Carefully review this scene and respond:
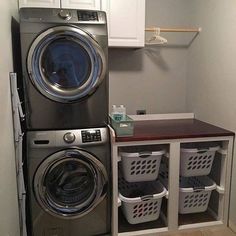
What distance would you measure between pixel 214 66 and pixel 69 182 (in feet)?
5.51

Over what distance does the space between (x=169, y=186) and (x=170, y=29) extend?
1.57 meters

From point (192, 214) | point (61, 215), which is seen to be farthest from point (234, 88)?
point (61, 215)

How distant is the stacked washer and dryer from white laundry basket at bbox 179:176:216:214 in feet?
2.32

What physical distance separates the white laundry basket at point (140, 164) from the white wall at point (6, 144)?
87 cm

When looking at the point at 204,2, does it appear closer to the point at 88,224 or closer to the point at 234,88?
the point at 234,88

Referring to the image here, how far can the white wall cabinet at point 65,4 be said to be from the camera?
7.18 feet

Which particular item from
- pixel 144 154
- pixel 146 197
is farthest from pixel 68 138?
pixel 146 197

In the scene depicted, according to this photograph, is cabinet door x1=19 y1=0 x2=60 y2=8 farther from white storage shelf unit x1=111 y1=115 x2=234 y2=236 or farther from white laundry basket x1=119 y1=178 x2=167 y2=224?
white laundry basket x1=119 y1=178 x2=167 y2=224

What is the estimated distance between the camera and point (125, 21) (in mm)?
2402

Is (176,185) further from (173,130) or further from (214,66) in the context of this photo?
(214,66)

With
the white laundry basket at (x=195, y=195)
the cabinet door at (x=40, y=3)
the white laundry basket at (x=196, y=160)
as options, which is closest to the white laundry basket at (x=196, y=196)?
the white laundry basket at (x=195, y=195)

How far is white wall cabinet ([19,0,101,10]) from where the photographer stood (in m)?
2.19

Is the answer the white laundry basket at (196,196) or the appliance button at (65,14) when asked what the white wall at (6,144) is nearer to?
the appliance button at (65,14)

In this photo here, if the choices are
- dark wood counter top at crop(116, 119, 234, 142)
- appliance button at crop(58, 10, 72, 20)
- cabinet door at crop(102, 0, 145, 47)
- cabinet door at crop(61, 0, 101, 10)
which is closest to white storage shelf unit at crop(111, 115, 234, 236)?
dark wood counter top at crop(116, 119, 234, 142)
